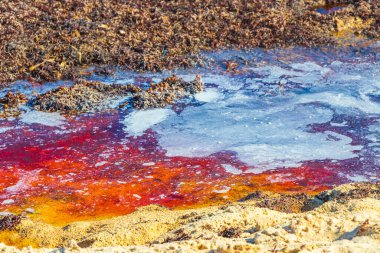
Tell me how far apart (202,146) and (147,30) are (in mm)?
5637

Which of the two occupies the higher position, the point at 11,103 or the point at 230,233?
the point at 230,233

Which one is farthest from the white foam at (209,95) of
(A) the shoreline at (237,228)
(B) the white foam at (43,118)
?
(A) the shoreline at (237,228)

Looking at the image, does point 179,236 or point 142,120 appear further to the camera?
point 142,120

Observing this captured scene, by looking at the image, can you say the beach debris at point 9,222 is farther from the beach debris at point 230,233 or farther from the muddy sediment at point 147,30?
the muddy sediment at point 147,30

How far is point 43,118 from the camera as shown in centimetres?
1069

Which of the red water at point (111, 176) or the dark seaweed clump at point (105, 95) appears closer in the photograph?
the red water at point (111, 176)

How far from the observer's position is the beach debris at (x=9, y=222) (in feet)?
22.8

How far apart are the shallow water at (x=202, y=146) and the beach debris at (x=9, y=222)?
0.50 meters

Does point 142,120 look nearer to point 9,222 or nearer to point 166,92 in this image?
point 166,92

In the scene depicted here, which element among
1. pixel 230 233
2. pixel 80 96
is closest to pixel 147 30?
pixel 80 96

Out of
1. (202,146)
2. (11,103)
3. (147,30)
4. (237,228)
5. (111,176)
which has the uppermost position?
(147,30)

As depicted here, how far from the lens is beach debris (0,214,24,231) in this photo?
6949 mm

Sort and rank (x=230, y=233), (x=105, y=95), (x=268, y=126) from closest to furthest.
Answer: (x=230, y=233) → (x=268, y=126) → (x=105, y=95)

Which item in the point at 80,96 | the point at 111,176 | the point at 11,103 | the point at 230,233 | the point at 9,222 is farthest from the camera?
the point at 80,96
